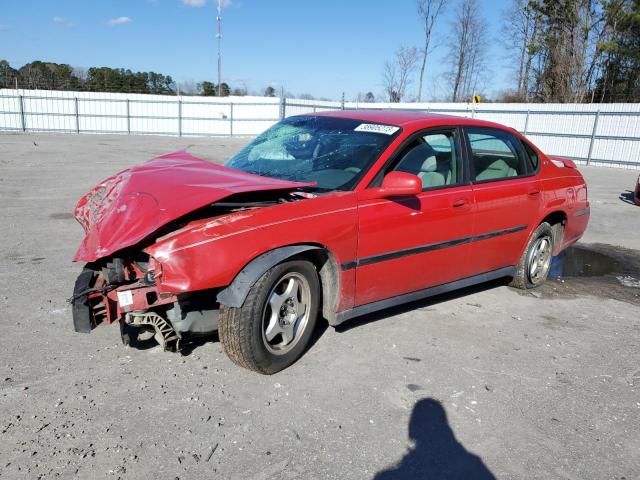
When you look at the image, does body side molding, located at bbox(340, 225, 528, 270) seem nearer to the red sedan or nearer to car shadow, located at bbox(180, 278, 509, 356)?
the red sedan

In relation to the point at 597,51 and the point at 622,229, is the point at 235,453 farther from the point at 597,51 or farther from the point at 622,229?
the point at 597,51

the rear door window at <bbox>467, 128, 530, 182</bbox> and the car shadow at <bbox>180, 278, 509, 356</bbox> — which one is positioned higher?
the rear door window at <bbox>467, 128, 530, 182</bbox>

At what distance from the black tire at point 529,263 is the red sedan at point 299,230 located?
222 millimetres

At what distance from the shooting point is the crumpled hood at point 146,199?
2.92 meters

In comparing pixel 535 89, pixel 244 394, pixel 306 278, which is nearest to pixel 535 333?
pixel 306 278

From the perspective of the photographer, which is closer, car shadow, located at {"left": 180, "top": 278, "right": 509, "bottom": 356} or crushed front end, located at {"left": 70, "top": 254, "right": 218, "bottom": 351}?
crushed front end, located at {"left": 70, "top": 254, "right": 218, "bottom": 351}

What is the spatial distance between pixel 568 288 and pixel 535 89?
3771cm

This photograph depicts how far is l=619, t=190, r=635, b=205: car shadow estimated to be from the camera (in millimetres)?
11938

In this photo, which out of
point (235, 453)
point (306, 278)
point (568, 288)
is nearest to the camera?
point (235, 453)

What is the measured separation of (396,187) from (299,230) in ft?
2.58

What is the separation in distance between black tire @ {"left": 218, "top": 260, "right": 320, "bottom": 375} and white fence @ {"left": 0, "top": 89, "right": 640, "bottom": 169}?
2194 cm

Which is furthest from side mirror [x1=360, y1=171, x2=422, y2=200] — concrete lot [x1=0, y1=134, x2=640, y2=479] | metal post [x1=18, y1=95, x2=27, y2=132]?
metal post [x1=18, y1=95, x2=27, y2=132]

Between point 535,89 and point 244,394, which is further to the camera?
point 535,89

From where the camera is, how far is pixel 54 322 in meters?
3.94
